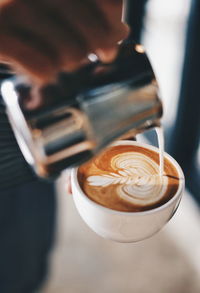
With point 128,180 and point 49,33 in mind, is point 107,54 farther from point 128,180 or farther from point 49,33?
point 128,180

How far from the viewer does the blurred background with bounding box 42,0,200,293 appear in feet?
4.83

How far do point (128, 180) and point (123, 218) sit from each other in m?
0.12

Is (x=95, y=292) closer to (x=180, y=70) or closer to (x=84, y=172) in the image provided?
(x=84, y=172)

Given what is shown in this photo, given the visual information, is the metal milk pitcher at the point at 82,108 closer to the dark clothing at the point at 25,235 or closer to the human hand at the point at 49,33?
the human hand at the point at 49,33

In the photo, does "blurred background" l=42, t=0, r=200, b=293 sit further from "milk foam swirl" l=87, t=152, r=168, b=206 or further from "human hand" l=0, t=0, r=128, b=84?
"human hand" l=0, t=0, r=128, b=84

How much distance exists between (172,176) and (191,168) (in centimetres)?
100

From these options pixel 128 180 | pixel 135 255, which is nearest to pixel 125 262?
pixel 135 255

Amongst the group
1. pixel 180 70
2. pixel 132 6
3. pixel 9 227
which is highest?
pixel 132 6

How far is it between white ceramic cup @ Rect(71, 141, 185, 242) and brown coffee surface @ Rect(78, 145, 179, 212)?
0.07 feet

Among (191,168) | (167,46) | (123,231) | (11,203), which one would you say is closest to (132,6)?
(167,46)

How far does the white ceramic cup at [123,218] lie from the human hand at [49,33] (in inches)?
13.8

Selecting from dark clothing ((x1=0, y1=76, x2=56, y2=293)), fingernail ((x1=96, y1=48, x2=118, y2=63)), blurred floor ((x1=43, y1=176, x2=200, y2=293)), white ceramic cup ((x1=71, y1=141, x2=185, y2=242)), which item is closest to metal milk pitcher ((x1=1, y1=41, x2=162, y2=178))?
fingernail ((x1=96, y1=48, x2=118, y2=63))

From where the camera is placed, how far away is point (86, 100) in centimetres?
53

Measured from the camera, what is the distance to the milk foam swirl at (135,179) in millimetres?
819
